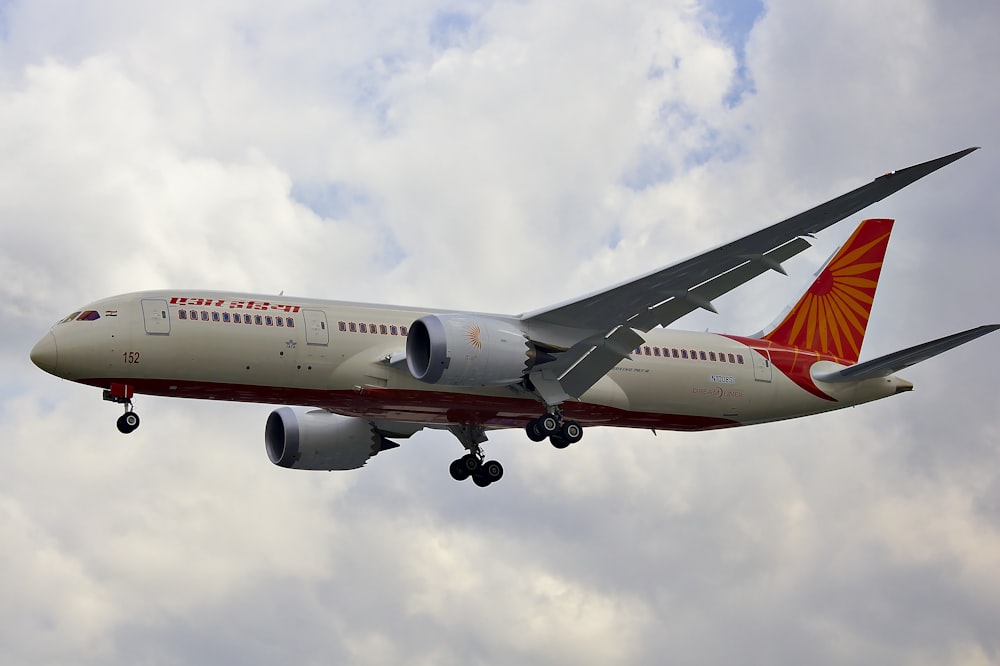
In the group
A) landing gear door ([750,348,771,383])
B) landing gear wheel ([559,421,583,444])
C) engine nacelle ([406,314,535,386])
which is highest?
landing gear door ([750,348,771,383])

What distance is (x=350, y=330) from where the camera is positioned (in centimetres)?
4344

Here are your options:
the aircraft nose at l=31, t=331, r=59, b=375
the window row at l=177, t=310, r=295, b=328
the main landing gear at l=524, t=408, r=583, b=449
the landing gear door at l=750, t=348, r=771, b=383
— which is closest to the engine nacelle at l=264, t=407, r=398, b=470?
the main landing gear at l=524, t=408, r=583, b=449

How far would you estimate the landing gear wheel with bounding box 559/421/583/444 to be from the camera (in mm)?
46031

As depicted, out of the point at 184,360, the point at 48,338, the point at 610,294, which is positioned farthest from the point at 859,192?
the point at 48,338

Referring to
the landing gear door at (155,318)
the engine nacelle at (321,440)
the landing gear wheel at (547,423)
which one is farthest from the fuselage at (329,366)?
the engine nacelle at (321,440)

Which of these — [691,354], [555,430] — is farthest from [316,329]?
[691,354]

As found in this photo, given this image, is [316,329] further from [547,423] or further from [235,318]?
[547,423]

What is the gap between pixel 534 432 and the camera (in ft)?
150

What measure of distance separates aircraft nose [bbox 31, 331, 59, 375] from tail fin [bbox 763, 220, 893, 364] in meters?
23.4

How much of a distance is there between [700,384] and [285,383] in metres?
13.6

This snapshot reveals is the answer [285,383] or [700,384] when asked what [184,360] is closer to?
[285,383]

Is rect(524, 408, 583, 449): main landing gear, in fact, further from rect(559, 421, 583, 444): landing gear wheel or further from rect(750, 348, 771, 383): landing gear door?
rect(750, 348, 771, 383): landing gear door

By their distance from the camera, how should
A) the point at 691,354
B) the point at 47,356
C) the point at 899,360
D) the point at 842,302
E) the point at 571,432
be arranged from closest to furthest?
the point at 47,356 → the point at 571,432 → the point at 899,360 → the point at 691,354 → the point at 842,302

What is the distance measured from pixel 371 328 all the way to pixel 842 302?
18.2 meters
